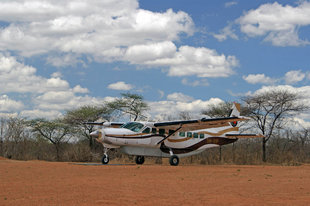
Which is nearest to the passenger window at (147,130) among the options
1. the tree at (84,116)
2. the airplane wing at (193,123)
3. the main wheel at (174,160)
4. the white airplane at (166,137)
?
the white airplane at (166,137)

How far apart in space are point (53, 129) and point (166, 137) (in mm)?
23198

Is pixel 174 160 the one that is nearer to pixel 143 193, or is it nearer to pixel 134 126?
pixel 134 126

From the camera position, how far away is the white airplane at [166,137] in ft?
78.3

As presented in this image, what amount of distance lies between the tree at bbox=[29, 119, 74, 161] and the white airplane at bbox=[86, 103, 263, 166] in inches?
762

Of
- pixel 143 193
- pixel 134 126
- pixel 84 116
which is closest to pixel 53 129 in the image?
pixel 84 116

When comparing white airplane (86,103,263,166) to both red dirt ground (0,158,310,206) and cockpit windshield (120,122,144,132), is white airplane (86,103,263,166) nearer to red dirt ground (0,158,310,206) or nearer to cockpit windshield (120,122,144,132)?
cockpit windshield (120,122,144,132)

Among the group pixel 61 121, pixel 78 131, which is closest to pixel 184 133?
pixel 78 131

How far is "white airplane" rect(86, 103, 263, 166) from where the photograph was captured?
2388cm

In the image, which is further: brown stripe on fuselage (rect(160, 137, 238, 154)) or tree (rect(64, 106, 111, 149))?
tree (rect(64, 106, 111, 149))

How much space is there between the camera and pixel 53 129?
45.3 m

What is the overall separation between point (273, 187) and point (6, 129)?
105 ft

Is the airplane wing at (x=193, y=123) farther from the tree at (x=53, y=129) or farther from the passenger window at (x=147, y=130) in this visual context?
the tree at (x=53, y=129)

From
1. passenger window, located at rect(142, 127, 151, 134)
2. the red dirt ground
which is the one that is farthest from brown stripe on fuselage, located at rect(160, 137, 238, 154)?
the red dirt ground

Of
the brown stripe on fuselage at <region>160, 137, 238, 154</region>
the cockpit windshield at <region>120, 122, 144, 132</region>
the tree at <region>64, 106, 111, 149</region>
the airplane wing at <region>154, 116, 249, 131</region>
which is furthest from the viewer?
the tree at <region>64, 106, 111, 149</region>
